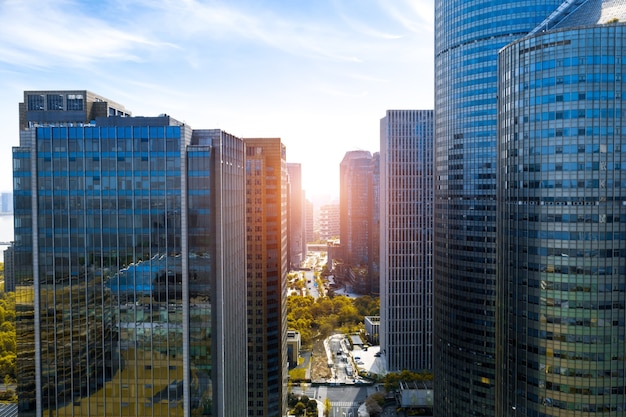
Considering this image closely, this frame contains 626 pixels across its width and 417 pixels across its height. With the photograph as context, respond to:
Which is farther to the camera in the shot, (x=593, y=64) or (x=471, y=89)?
(x=471, y=89)

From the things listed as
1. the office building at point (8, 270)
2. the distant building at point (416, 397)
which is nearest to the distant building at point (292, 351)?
the distant building at point (416, 397)

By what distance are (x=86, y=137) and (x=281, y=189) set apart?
60.6 meters

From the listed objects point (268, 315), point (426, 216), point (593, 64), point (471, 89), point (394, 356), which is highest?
point (471, 89)

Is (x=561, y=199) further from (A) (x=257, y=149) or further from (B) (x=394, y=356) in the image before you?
(B) (x=394, y=356)

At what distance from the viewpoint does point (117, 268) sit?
211ft

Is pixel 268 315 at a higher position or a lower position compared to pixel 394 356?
higher

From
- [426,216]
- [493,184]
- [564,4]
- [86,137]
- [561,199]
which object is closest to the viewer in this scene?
[86,137]

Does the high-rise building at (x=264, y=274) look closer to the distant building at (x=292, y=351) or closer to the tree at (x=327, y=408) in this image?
the tree at (x=327, y=408)

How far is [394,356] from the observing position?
558 ft

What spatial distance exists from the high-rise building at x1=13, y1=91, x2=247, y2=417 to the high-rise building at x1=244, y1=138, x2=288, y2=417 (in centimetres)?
5090

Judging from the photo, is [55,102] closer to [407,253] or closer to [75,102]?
[75,102]

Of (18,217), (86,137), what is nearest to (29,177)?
(18,217)

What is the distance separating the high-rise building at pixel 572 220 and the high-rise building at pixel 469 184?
35.5 m

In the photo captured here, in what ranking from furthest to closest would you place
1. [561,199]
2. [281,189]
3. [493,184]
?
[281,189]
[493,184]
[561,199]
